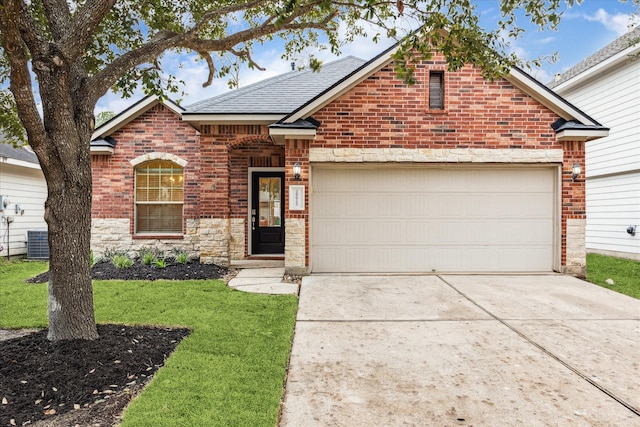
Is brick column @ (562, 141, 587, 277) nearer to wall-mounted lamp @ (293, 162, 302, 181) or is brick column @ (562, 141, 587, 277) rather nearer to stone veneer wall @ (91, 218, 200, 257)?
wall-mounted lamp @ (293, 162, 302, 181)

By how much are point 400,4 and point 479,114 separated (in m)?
4.01

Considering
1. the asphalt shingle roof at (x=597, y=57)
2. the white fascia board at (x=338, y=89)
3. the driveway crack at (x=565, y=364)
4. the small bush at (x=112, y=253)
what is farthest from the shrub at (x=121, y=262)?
the asphalt shingle roof at (x=597, y=57)

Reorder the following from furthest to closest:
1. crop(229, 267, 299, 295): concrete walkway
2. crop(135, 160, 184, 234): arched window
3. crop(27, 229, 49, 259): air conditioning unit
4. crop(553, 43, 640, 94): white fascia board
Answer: crop(27, 229, 49, 259): air conditioning unit, crop(553, 43, 640, 94): white fascia board, crop(135, 160, 184, 234): arched window, crop(229, 267, 299, 295): concrete walkway

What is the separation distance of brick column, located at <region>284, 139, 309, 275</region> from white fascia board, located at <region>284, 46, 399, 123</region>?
548 millimetres

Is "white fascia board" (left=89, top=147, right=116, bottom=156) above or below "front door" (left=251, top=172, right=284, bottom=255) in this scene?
above

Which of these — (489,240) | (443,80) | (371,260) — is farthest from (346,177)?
(489,240)

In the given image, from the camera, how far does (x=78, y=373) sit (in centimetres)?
317

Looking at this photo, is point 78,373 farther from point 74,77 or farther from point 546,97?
point 546,97

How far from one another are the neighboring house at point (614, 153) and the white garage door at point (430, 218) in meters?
5.03

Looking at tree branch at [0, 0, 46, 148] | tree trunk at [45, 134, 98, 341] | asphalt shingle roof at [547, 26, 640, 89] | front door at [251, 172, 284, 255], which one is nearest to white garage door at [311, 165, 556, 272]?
front door at [251, 172, 284, 255]

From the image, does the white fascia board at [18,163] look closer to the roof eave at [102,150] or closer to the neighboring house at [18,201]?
the neighboring house at [18,201]

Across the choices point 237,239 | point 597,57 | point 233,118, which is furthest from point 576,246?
point 597,57

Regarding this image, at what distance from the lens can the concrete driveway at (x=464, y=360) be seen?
2.75m

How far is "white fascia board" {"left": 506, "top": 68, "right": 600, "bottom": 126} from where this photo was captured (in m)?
7.66
